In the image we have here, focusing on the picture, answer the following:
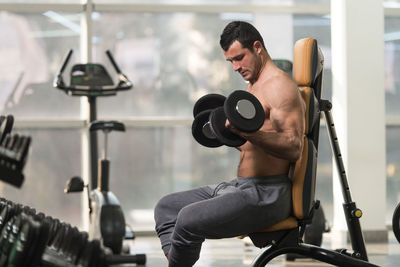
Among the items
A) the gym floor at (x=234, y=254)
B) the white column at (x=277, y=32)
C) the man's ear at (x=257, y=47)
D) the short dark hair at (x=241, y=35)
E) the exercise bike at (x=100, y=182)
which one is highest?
the white column at (x=277, y=32)

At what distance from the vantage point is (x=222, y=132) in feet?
8.63

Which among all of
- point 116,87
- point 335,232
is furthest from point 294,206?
point 335,232

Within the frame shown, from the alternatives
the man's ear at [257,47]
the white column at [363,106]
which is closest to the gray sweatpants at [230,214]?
the man's ear at [257,47]

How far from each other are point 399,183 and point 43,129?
11.2ft

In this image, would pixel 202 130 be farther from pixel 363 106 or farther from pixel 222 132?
pixel 363 106

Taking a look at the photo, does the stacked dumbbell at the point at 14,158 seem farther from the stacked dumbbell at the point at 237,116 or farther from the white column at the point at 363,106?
the white column at the point at 363,106

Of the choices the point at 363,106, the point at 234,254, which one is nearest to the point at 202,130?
the point at 234,254

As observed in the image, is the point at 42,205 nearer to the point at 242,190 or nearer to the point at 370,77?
the point at 370,77

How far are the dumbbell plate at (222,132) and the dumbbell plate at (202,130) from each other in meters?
0.28

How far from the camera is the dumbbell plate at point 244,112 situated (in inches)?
100

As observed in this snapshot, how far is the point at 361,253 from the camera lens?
3.28 m

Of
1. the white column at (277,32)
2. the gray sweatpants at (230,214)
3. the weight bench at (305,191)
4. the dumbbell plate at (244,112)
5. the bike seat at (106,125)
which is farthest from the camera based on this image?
the white column at (277,32)

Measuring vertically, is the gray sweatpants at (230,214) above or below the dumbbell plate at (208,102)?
below

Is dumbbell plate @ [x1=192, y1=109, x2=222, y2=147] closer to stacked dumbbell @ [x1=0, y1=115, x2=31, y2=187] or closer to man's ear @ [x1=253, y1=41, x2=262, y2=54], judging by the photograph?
man's ear @ [x1=253, y1=41, x2=262, y2=54]
